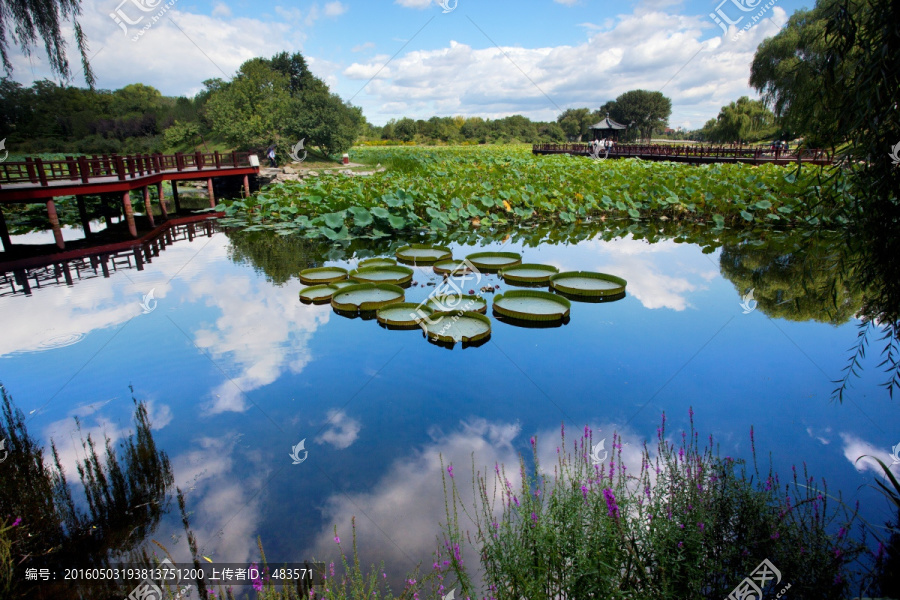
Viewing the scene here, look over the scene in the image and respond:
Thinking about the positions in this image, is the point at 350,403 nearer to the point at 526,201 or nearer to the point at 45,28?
the point at 45,28

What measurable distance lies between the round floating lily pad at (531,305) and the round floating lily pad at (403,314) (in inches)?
39.1

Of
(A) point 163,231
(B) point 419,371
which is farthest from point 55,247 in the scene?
(B) point 419,371

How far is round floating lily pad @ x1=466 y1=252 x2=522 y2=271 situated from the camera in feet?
25.6

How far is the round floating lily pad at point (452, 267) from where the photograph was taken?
25.0ft

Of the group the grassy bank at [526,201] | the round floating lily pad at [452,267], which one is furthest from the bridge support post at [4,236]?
the round floating lily pad at [452,267]

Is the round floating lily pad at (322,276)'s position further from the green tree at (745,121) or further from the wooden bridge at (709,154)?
the green tree at (745,121)

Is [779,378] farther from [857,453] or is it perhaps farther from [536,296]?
[536,296]

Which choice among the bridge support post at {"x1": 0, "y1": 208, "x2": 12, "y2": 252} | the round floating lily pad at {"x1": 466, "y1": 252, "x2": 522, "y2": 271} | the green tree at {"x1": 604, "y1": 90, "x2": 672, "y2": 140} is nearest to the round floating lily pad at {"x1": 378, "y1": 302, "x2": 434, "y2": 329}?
the round floating lily pad at {"x1": 466, "y1": 252, "x2": 522, "y2": 271}

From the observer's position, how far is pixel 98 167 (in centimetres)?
1226

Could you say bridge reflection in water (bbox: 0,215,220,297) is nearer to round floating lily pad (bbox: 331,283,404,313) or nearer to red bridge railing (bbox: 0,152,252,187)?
red bridge railing (bbox: 0,152,252,187)

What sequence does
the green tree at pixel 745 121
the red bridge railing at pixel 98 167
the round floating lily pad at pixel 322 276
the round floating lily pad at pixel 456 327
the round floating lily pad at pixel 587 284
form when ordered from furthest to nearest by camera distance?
1. the green tree at pixel 745 121
2. the red bridge railing at pixel 98 167
3. the round floating lily pad at pixel 322 276
4. the round floating lily pad at pixel 587 284
5. the round floating lily pad at pixel 456 327

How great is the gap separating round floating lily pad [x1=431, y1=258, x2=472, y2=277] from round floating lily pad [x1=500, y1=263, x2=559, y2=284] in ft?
2.13

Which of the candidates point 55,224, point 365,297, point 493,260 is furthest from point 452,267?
point 55,224

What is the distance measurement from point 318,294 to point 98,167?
975 cm
